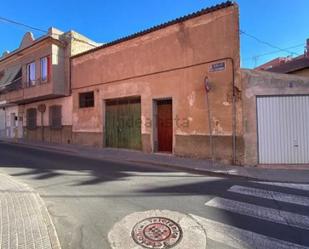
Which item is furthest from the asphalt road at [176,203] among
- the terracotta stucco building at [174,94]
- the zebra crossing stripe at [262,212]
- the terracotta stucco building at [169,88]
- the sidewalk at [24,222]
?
the terracotta stucco building at [169,88]

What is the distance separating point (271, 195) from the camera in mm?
6320

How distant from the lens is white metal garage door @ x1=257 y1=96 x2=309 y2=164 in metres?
9.95

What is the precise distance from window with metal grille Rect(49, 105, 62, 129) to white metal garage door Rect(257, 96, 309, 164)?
43.7 ft

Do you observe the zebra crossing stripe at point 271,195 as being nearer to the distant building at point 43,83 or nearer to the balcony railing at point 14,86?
the distant building at point 43,83

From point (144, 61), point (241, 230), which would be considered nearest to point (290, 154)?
point (241, 230)

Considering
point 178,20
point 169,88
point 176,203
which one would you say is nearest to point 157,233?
point 176,203

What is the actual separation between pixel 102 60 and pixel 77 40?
3.68 metres

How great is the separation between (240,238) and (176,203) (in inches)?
68.4

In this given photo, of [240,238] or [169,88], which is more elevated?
[169,88]

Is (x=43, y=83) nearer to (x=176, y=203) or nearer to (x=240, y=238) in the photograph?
(x=176, y=203)

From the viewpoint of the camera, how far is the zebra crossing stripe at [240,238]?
3854 mm

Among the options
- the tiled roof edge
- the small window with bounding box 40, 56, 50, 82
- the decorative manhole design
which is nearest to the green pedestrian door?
the tiled roof edge

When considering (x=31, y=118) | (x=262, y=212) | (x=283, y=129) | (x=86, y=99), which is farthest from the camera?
(x=31, y=118)

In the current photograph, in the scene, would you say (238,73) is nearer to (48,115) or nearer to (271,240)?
(271,240)
